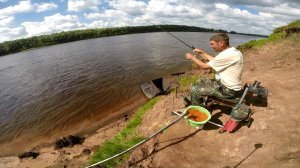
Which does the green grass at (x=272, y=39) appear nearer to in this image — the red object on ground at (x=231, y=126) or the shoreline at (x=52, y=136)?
the shoreline at (x=52, y=136)

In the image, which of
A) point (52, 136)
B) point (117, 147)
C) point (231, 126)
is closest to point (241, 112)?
point (231, 126)

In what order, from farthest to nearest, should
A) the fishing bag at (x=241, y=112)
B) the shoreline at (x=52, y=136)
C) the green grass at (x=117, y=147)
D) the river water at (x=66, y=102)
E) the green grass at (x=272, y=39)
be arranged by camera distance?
the green grass at (x=272, y=39) < the river water at (x=66, y=102) < the shoreline at (x=52, y=136) < the green grass at (x=117, y=147) < the fishing bag at (x=241, y=112)

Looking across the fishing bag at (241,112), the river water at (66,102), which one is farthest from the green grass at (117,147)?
the river water at (66,102)

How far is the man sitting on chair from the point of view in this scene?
22.9 feet

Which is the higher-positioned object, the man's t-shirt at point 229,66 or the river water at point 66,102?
the man's t-shirt at point 229,66

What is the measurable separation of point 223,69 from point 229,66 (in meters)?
0.22

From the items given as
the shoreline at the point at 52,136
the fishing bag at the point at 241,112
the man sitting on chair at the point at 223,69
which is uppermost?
the man sitting on chair at the point at 223,69

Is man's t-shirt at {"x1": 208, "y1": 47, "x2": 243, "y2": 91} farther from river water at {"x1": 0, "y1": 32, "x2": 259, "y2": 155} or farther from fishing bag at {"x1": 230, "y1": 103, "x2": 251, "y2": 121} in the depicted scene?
river water at {"x1": 0, "y1": 32, "x2": 259, "y2": 155}

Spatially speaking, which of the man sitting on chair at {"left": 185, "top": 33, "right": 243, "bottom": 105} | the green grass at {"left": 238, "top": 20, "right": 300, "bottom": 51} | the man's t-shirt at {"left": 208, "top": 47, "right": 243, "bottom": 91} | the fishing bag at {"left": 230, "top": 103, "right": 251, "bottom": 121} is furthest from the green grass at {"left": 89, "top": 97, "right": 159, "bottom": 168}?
the green grass at {"left": 238, "top": 20, "right": 300, "bottom": 51}

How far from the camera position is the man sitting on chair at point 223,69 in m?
6.96

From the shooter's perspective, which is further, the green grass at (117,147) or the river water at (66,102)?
the river water at (66,102)

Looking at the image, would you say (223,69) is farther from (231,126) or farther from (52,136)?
(52,136)

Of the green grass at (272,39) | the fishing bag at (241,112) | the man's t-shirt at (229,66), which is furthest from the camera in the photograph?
the green grass at (272,39)

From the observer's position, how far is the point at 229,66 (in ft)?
23.3
